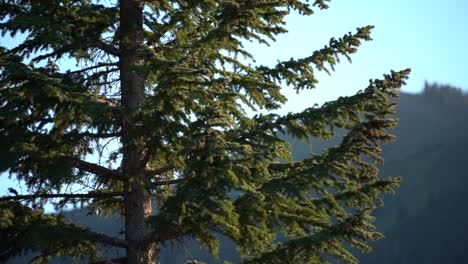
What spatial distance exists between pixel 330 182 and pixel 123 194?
10.2 ft

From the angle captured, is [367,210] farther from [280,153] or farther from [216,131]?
[216,131]

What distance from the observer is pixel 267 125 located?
7.91 metres

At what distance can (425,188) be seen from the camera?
14725 centimetres

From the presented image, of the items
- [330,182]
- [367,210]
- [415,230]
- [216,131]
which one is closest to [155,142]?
[216,131]

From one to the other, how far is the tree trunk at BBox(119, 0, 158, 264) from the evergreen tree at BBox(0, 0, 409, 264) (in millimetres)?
22

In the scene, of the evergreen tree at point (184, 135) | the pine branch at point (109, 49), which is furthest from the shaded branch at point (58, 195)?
the pine branch at point (109, 49)

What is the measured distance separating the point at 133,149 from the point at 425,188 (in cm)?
14715

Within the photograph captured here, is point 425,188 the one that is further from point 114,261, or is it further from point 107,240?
point 107,240

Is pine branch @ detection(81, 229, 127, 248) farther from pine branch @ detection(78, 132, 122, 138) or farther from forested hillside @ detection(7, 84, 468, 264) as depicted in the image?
forested hillside @ detection(7, 84, 468, 264)

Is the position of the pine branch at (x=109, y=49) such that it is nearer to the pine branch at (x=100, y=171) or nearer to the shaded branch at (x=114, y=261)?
the pine branch at (x=100, y=171)

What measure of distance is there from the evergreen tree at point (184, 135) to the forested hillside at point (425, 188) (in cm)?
10388

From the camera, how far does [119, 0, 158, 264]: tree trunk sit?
846 cm

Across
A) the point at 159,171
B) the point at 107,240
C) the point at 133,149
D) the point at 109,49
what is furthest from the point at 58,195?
the point at 109,49

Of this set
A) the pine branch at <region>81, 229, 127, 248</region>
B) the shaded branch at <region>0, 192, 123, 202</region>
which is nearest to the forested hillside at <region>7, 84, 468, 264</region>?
the shaded branch at <region>0, 192, 123, 202</region>
